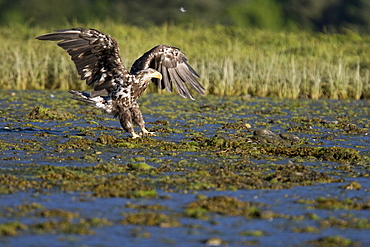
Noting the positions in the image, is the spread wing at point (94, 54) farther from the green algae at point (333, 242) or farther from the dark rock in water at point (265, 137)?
the green algae at point (333, 242)

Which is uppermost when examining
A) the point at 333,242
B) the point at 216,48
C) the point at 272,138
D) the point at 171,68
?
the point at 216,48

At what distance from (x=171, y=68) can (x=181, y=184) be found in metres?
4.23

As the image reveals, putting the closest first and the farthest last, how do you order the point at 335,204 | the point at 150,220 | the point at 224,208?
the point at 150,220, the point at 224,208, the point at 335,204

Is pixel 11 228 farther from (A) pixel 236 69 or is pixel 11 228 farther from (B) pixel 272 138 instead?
(A) pixel 236 69

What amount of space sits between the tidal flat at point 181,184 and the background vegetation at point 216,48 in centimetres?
575

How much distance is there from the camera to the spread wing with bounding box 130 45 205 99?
10.6 metres

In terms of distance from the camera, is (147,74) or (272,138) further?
(272,138)

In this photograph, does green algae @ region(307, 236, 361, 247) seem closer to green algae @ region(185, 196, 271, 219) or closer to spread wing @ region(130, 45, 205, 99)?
green algae @ region(185, 196, 271, 219)

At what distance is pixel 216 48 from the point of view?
2286 centimetres

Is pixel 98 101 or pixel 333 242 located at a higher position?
pixel 98 101

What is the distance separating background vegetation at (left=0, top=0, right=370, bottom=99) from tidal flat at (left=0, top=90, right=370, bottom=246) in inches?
226

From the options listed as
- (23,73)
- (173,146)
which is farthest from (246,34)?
(173,146)

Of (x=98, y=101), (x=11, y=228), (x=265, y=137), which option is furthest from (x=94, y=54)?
(x=11, y=228)

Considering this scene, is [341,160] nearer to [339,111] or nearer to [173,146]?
[173,146]
